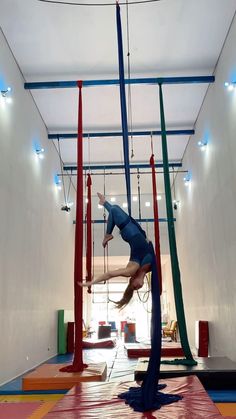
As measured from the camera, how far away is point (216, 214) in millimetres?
7203

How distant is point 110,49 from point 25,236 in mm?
3626

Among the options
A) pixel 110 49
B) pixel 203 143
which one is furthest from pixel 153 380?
pixel 203 143

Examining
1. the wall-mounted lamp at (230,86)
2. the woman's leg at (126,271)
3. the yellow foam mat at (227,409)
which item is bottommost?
the yellow foam mat at (227,409)

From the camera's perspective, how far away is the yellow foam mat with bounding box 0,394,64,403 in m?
4.35

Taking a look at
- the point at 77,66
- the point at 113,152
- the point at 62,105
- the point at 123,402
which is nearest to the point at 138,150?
the point at 113,152

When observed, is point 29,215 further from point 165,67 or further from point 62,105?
point 165,67

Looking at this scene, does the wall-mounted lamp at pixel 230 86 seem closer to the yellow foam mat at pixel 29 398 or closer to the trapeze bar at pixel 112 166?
the trapeze bar at pixel 112 166

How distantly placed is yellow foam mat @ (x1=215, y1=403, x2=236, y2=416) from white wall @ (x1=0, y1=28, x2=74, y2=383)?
301cm

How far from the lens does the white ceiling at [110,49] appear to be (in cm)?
570

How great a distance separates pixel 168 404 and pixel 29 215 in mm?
4627

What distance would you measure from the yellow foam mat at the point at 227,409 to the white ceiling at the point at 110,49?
5404 millimetres

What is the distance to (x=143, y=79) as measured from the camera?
22.8 ft

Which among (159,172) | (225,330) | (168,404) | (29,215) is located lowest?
(168,404)

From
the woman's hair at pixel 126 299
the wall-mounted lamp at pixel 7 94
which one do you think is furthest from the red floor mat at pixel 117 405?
the wall-mounted lamp at pixel 7 94
